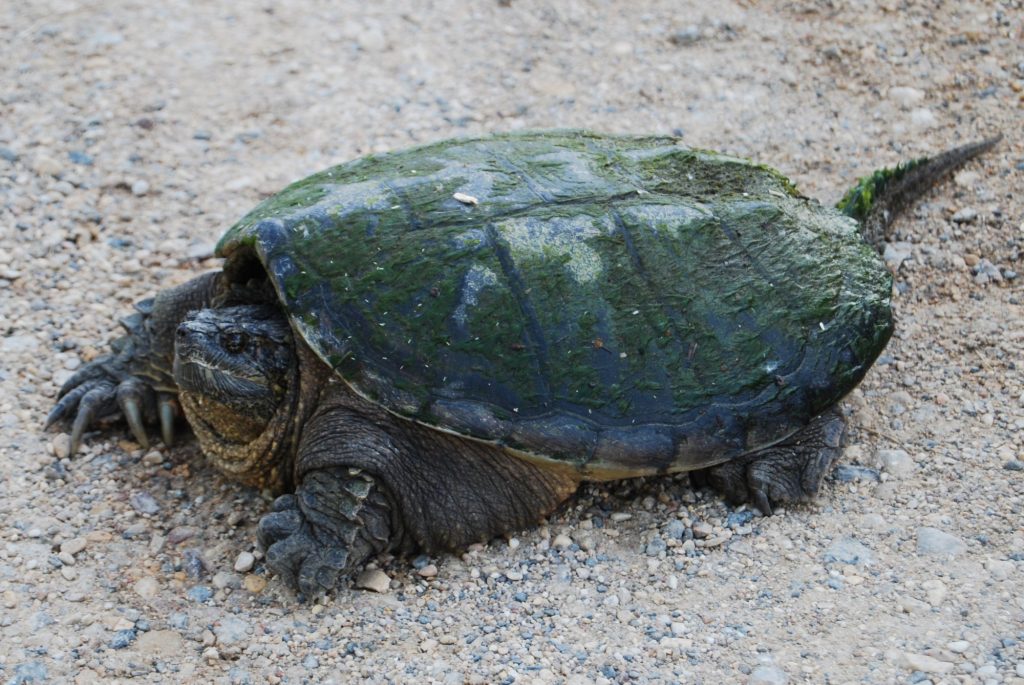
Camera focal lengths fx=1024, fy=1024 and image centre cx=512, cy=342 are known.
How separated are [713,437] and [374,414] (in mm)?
1138

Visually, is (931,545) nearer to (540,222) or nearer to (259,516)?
(540,222)

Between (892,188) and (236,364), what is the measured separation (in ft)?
9.71

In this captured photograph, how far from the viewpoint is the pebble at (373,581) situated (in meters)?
3.40

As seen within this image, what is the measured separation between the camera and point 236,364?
348cm

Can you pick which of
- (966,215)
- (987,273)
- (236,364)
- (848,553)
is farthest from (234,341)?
(966,215)

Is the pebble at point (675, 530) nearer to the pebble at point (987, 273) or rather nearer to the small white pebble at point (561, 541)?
the small white pebble at point (561, 541)

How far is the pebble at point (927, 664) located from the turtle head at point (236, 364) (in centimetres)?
214

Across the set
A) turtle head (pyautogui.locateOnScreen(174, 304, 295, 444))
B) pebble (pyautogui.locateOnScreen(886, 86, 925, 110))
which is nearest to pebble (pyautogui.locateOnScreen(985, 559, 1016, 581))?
turtle head (pyautogui.locateOnScreen(174, 304, 295, 444))

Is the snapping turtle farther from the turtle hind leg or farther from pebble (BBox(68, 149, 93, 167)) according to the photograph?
pebble (BBox(68, 149, 93, 167))

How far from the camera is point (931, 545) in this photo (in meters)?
3.24

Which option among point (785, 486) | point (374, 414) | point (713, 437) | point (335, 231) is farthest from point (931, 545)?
point (335, 231)

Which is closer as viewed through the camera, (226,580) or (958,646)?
(958,646)

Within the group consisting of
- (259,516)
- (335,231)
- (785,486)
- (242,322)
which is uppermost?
(335,231)

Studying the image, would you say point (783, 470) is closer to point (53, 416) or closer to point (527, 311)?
point (527, 311)
